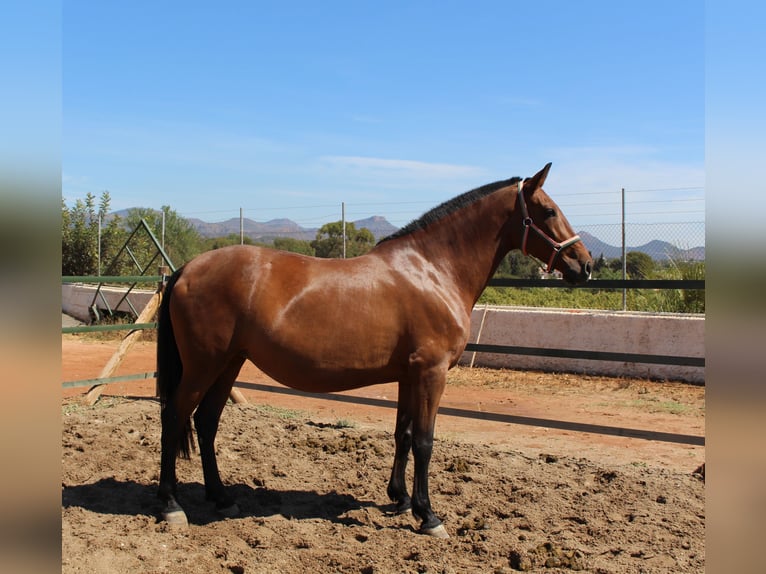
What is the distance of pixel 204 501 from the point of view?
4188mm

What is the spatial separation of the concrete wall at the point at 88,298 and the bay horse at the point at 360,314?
11438mm

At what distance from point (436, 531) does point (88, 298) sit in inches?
555

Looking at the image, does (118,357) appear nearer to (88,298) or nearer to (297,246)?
(88,298)

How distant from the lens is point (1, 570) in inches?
28.1

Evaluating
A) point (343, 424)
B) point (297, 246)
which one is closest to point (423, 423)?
point (343, 424)

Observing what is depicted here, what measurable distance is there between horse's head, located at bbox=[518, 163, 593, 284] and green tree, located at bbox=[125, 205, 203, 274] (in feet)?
52.8

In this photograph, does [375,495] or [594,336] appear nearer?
[375,495]

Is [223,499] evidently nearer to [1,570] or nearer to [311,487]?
[311,487]

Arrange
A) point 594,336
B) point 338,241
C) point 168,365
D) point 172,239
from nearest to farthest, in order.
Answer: point 168,365 < point 594,336 < point 338,241 < point 172,239

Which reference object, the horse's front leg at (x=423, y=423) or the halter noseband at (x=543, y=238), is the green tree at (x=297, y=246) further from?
the horse's front leg at (x=423, y=423)

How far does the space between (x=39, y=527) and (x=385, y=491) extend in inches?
151

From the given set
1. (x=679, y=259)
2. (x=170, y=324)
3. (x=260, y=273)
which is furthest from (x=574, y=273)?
(x=679, y=259)

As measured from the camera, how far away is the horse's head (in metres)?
3.95

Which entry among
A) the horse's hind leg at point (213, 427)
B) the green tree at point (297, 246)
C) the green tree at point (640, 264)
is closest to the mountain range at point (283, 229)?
the green tree at point (297, 246)
